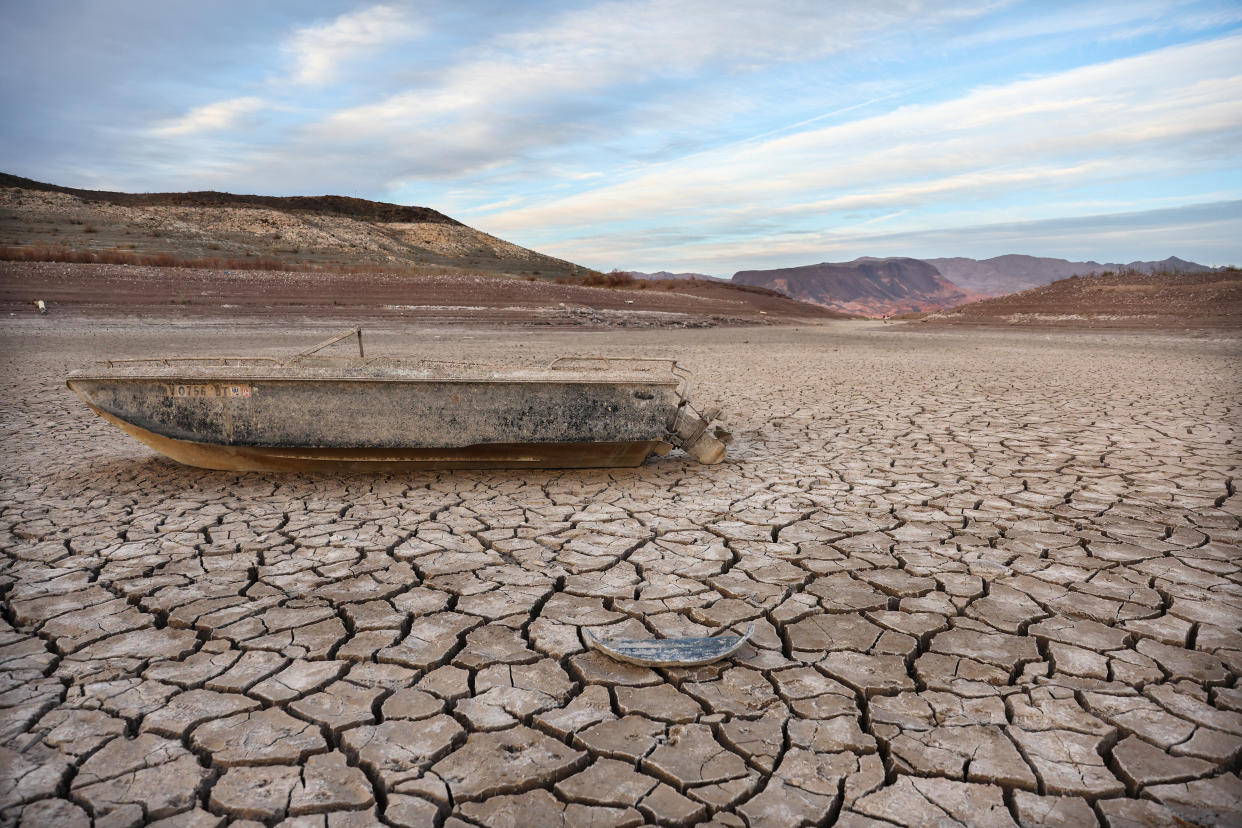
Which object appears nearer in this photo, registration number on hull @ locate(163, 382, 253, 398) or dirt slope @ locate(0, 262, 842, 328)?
registration number on hull @ locate(163, 382, 253, 398)

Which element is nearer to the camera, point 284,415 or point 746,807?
point 746,807

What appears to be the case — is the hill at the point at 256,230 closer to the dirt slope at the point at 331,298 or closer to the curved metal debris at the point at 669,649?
the dirt slope at the point at 331,298

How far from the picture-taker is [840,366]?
11312 mm

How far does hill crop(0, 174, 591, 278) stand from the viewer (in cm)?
2777

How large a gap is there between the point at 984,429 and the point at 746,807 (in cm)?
530

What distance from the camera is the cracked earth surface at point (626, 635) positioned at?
1.73 metres

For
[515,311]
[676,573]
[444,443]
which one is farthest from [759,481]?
[515,311]

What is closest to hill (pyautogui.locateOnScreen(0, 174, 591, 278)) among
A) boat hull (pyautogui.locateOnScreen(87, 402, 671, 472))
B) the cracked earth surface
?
boat hull (pyautogui.locateOnScreen(87, 402, 671, 472))

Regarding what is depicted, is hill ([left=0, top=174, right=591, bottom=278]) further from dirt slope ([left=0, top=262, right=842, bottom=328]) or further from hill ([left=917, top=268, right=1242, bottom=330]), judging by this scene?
hill ([left=917, top=268, right=1242, bottom=330])

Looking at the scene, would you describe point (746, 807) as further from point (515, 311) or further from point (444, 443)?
point (515, 311)

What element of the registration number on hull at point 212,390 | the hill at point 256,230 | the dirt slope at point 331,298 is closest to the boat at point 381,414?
the registration number on hull at point 212,390

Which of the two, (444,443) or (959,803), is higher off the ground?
(444,443)

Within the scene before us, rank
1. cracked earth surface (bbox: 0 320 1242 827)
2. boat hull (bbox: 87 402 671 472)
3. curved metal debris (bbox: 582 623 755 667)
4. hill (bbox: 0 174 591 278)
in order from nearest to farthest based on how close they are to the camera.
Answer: cracked earth surface (bbox: 0 320 1242 827)
curved metal debris (bbox: 582 623 755 667)
boat hull (bbox: 87 402 671 472)
hill (bbox: 0 174 591 278)

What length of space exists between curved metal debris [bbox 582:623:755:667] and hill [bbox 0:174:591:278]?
87.8ft
